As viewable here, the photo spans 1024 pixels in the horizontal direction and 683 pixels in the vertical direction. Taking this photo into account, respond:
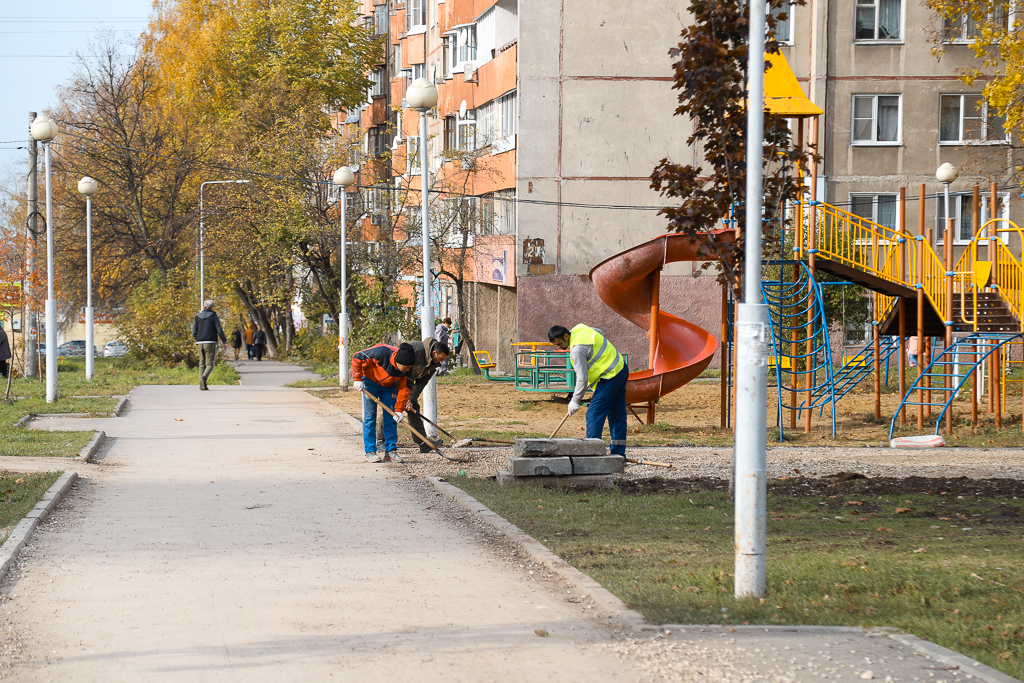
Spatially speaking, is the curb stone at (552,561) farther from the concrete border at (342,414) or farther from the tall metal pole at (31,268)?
the tall metal pole at (31,268)

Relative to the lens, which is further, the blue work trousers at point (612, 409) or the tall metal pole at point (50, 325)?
the tall metal pole at point (50, 325)

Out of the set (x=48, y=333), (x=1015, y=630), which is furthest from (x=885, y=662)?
(x=48, y=333)

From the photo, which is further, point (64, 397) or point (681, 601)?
point (64, 397)

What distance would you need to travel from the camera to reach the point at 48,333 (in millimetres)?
20453

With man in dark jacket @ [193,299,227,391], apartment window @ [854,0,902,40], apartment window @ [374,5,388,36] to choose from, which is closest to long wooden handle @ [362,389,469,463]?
man in dark jacket @ [193,299,227,391]

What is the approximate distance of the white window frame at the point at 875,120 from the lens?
33000 mm

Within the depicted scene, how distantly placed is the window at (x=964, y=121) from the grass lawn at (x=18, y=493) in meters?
28.3

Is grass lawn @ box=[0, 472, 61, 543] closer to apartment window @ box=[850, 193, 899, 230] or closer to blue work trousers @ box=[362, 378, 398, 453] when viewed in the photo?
blue work trousers @ box=[362, 378, 398, 453]

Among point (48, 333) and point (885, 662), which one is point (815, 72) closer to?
point (48, 333)

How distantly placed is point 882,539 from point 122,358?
31.6 metres

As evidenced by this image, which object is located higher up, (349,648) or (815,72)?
(815,72)

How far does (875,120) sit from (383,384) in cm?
2389

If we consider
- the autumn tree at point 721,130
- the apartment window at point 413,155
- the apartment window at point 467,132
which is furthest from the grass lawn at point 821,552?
the apartment window at point 467,132

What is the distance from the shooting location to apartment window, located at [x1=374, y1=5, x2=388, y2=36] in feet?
183
